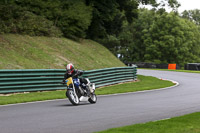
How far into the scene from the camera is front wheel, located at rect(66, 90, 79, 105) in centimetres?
1312

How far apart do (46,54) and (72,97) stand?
530 inches

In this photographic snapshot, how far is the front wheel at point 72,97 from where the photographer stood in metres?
13.1

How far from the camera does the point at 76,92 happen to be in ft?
44.4

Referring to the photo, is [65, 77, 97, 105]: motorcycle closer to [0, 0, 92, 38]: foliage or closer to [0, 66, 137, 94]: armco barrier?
[0, 66, 137, 94]: armco barrier

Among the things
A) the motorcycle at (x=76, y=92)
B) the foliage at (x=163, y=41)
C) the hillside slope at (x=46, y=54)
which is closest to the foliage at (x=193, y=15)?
the foliage at (x=163, y=41)

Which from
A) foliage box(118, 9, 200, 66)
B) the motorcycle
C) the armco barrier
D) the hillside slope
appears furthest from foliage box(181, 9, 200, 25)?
the motorcycle

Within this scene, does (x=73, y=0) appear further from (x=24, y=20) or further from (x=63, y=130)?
(x=63, y=130)

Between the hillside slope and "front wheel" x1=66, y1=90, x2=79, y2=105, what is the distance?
326 inches

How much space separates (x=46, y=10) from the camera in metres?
31.1

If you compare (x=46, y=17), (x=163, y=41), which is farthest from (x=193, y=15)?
(x=46, y=17)

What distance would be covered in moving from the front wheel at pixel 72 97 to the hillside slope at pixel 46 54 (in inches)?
326

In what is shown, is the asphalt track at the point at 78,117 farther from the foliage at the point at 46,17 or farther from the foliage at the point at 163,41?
the foliage at the point at 163,41

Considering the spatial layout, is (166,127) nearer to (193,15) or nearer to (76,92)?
(76,92)

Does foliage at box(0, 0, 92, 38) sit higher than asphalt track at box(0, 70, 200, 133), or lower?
higher
